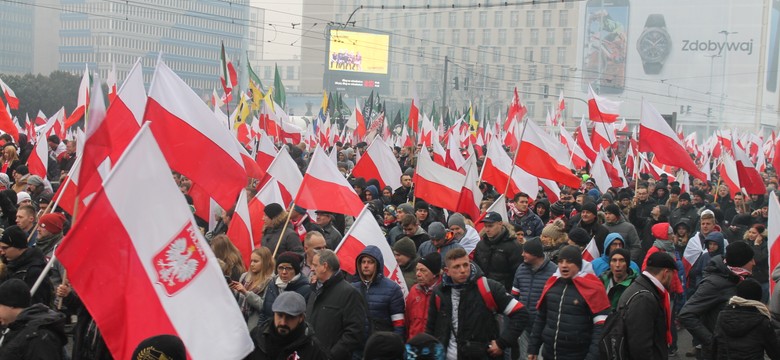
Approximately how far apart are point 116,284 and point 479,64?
306 feet

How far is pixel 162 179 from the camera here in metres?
4.79

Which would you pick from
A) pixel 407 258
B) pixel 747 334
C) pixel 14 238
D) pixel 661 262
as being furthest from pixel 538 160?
pixel 14 238

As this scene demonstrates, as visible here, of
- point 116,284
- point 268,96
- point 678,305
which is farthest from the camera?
point 268,96

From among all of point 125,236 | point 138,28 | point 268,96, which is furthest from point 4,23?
point 125,236

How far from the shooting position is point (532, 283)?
24.9 feet

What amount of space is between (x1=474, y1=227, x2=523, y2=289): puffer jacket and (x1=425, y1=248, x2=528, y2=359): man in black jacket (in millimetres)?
2121

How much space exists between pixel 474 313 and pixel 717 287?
181 cm

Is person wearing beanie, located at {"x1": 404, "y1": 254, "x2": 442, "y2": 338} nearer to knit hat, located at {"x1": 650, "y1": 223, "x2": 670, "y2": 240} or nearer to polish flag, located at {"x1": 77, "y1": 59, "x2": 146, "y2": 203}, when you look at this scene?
polish flag, located at {"x1": 77, "y1": 59, "x2": 146, "y2": 203}

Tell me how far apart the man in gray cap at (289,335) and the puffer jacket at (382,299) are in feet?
4.72

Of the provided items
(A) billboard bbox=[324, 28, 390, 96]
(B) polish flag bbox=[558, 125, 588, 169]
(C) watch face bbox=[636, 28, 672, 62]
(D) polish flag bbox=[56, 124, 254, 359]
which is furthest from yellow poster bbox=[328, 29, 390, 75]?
(D) polish flag bbox=[56, 124, 254, 359]

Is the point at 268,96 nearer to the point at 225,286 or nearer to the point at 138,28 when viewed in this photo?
the point at 225,286

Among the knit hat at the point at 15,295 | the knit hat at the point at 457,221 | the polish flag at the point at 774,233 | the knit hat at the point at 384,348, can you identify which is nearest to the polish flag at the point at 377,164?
the knit hat at the point at 457,221

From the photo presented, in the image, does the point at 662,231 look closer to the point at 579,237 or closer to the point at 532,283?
the point at 579,237

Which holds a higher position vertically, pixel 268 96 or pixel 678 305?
pixel 268 96
